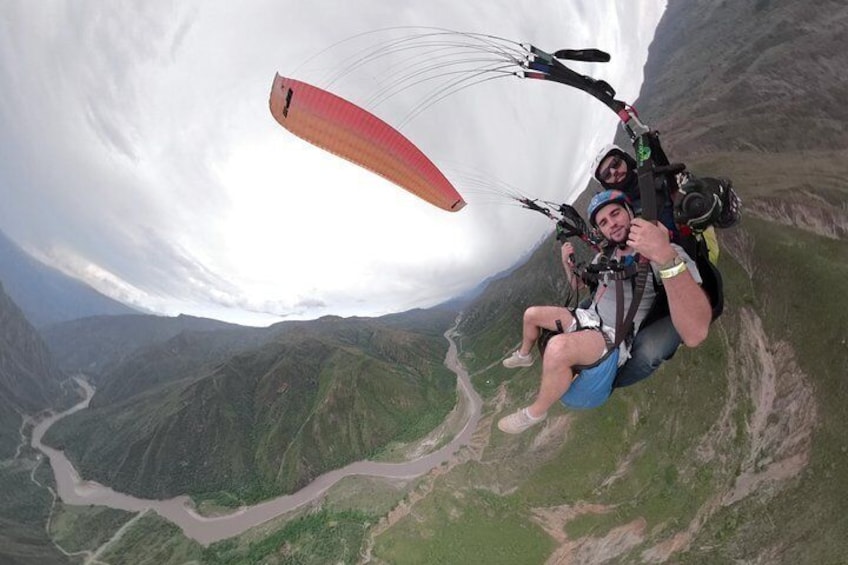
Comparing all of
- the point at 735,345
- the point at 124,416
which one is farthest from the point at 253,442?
the point at 735,345

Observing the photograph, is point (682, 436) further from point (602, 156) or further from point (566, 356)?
point (602, 156)

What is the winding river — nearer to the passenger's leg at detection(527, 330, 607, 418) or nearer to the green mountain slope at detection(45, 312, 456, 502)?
the green mountain slope at detection(45, 312, 456, 502)

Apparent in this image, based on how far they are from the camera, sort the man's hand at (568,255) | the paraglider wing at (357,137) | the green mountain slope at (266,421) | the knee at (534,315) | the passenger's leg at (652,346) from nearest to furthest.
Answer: the passenger's leg at (652,346) → the knee at (534,315) → the man's hand at (568,255) → the paraglider wing at (357,137) → the green mountain slope at (266,421)

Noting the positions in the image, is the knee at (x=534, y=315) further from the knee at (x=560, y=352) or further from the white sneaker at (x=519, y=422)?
the white sneaker at (x=519, y=422)

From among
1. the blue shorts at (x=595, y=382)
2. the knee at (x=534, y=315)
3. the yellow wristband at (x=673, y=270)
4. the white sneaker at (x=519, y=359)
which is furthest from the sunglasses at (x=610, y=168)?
the white sneaker at (x=519, y=359)

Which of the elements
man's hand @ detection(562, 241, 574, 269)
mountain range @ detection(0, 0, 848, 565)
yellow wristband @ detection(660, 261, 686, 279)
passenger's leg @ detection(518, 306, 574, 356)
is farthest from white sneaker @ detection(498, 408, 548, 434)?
mountain range @ detection(0, 0, 848, 565)
